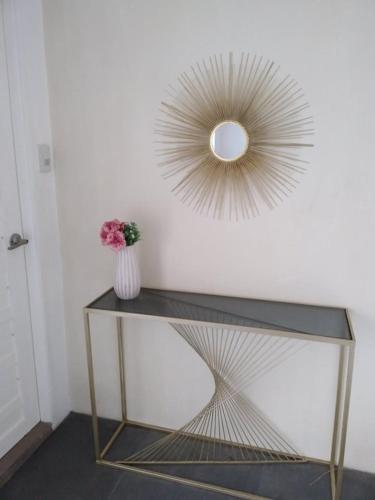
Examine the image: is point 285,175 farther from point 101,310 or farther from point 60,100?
point 60,100

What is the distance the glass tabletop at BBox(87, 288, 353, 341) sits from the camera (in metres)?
1.63

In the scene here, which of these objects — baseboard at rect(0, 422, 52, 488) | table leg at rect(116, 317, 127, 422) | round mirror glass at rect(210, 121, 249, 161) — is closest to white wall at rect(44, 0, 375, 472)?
table leg at rect(116, 317, 127, 422)

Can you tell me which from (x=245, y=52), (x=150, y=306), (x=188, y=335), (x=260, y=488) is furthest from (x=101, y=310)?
(x=245, y=52)

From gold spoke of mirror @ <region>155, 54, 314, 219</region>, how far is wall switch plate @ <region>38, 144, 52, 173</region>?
0.52 m

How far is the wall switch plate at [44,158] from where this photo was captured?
1.95 metres

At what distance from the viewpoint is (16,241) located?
191 cm

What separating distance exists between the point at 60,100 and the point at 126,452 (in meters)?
1.67

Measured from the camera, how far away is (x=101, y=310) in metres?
1.78

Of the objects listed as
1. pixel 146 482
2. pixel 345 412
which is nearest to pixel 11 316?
pixel 146 482

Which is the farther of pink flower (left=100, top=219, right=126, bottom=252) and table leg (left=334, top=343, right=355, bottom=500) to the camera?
pink flower (left=100, top=219, right=126, bottom=252)

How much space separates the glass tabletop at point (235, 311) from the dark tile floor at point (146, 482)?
761 mm

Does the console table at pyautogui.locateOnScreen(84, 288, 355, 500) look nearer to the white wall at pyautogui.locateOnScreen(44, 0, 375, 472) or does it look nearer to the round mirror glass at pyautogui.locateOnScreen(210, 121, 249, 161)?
the white wall at pyautogui.locateOnScreen(44, 0, 375, 472)

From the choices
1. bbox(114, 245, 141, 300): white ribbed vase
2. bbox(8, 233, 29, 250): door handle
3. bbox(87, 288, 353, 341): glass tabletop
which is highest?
bbox(8, 233, 29, 250): door handle

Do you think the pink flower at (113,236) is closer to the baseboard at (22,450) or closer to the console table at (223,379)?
the console table at (223,379)
